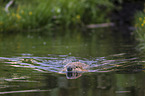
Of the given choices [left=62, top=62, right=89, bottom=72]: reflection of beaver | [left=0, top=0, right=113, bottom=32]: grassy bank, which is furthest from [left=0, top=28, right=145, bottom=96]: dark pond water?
[left=0, top=0, right=113, bottom=32]: grassy bank

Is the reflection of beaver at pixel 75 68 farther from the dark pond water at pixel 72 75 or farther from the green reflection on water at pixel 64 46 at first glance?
the green reflection on water at pixel 64 46

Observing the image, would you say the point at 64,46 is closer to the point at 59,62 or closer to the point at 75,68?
the point at 59,62

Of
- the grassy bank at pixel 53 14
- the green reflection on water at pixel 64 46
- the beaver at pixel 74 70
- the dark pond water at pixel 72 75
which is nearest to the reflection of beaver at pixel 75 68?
the beaver at pixel 74 70

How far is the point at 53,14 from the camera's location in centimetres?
2041

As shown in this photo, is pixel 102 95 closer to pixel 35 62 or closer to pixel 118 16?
pixel 35 62

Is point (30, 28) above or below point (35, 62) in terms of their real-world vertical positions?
above

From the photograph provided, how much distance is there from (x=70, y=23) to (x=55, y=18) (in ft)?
3.39

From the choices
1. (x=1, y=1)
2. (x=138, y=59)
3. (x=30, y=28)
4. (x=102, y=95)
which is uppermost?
(x=1, y=1)

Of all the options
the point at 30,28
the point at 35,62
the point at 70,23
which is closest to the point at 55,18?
the point at 70,23

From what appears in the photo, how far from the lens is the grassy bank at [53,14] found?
18000 millimetres

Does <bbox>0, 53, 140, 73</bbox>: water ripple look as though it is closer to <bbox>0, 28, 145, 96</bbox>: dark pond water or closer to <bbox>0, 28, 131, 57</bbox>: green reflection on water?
<bbox>0, 28, 145, 96</bbox>: dark pond water

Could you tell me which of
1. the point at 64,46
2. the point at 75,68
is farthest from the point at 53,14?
the point at 75,68

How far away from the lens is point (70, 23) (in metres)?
20.8

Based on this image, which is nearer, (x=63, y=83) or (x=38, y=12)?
(x=63, y=83)
